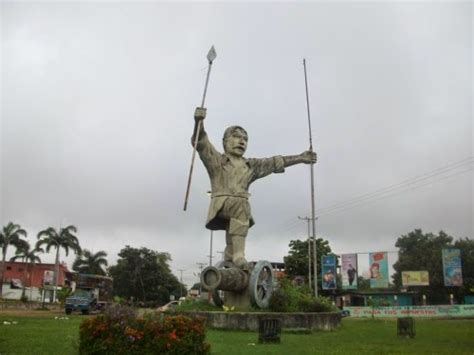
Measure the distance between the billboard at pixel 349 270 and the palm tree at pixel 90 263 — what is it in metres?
33.5

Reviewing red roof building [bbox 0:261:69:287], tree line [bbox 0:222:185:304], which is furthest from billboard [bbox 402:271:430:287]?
red roof building [bbox 0:261:69:287]

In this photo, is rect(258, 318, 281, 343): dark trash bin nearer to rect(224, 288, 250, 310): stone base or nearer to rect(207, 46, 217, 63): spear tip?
Result: rect(224, 288, 250, 310): stone base

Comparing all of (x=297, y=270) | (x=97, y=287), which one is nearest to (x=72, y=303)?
(x=97, y=287)

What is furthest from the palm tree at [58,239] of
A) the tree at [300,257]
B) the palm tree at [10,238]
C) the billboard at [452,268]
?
the billboard at [452,268]

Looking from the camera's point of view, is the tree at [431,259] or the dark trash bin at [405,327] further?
the tree at [431,259]

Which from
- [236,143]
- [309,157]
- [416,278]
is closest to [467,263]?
[416,278]

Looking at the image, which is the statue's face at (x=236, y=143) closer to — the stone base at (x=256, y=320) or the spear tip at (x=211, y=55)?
the spear tip at (x=211, y=55)

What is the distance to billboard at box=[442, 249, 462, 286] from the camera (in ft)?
135

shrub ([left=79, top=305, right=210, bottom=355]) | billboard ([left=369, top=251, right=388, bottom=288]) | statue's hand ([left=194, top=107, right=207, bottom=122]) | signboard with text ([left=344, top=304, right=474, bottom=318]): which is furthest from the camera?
billboard ([left=369, top=251, right=388, bottom=288])

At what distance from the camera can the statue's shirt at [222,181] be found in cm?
1995

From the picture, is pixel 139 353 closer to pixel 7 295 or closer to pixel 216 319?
pixel 216 319

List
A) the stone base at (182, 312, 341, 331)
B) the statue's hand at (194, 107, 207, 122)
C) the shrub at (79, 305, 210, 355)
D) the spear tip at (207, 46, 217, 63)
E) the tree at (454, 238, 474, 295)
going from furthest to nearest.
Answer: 1. the tree at (454, 238, 474, 295)
2. the spear tip at (207, 46, 217, 63)
3. the statue's hand at (194, 107, 207, 122)
4. the stone base at (182, 312, 341, 331)
5. the shrub at (79, 305, 210, 355)

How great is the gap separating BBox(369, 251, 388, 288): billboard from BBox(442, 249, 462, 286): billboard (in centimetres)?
487

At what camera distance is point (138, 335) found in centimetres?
838
